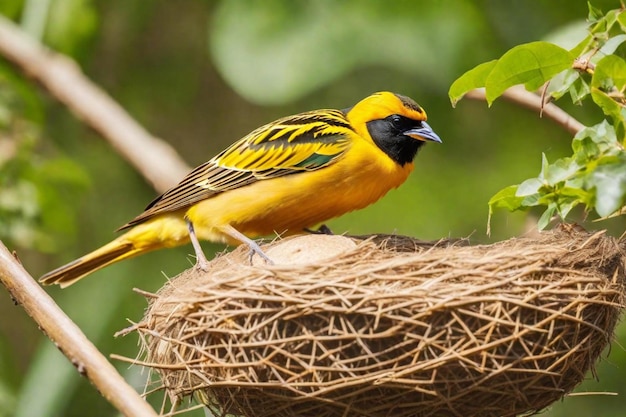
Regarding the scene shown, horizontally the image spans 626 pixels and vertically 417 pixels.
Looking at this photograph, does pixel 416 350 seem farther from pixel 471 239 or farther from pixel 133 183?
pixel 133 183

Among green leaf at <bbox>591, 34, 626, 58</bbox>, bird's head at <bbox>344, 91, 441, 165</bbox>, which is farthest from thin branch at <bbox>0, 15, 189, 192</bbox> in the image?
green leaf at <bbox>591, 34, 626, 58</bbox>

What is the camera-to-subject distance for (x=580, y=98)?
10.3 ft

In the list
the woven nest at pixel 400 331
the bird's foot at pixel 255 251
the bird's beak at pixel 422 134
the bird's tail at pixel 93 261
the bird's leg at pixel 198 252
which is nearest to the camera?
the woven nest at pixel 400 331

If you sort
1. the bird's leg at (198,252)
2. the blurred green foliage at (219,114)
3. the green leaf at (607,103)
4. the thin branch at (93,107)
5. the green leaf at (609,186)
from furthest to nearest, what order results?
the blurred green foliage at (219,114) < the thin branch at (93,107) < the bird's leg at (198,252) < the green leaf at (607,103) < the green leaf at (609,186)

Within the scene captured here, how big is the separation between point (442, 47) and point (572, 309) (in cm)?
358

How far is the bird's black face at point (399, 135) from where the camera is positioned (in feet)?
14.5

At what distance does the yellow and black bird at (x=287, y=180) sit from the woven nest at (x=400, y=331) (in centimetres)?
74

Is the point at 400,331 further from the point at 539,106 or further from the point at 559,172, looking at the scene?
the point at 539,106

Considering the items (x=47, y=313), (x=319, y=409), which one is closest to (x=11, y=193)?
(x=47, y=313)

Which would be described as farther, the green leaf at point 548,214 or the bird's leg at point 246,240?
the bird's leg at point 246,240

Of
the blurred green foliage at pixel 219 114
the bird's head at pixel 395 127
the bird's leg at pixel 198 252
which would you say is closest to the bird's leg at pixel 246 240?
the bird's leg at pixel 198 252

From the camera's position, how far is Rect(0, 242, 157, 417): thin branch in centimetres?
298

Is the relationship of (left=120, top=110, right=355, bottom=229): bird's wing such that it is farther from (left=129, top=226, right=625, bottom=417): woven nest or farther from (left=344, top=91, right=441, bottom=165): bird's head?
(left=129, top=226, right=625, bottom=417): woven nest

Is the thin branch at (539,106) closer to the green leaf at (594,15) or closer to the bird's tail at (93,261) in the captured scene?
the green leaf at (594,15)
